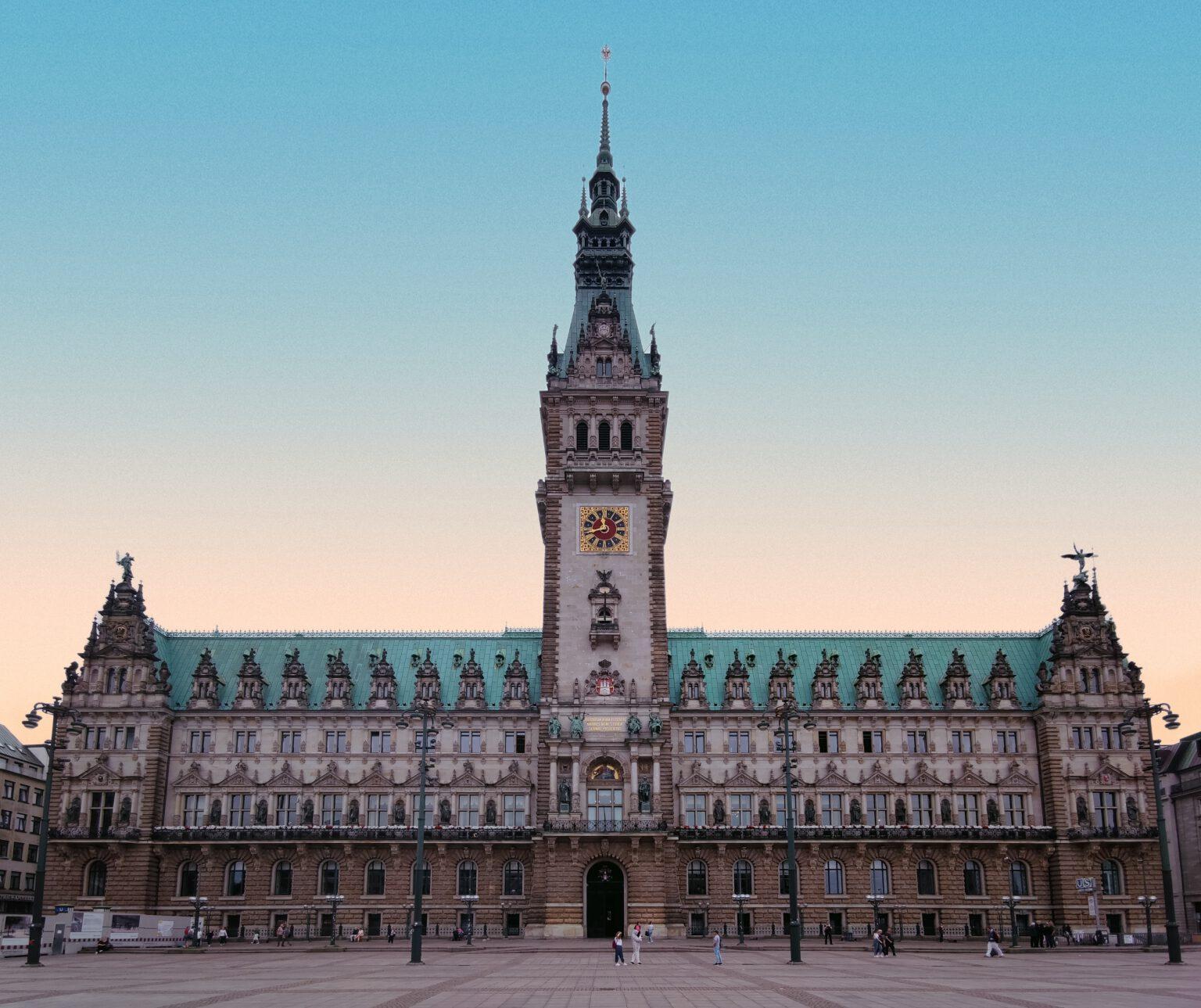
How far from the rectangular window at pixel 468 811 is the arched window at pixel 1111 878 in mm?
49445

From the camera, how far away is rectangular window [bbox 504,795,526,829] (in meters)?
97.2

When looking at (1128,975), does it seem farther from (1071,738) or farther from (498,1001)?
(1071,738)

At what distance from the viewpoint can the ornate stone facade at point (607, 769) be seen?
3671 inches

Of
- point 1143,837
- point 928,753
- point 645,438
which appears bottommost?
point 1143,837

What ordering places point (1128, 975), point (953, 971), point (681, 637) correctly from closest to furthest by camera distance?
1. point (1128, 975)
2. point (953, 971)
3. point (681, 637)

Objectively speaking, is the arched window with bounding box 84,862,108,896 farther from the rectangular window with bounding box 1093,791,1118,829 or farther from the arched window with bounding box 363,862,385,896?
the rectangular window with bounding box 1093,791,1118,829

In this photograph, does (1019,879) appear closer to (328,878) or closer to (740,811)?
(740,811)

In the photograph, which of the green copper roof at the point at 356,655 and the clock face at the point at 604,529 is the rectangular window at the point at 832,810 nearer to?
the green copper roof at the point at 356,655

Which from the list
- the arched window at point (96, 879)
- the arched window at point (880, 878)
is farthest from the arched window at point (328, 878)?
the arched window at point (880, 878)

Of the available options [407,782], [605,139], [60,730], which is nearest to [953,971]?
[407,782]

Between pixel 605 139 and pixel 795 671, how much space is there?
53482 millimetres

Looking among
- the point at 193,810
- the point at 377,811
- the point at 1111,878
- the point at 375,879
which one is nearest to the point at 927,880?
the point at 1111,878

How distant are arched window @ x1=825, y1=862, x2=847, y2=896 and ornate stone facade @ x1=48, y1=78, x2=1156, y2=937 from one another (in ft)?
0.61

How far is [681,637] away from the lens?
107 metres
